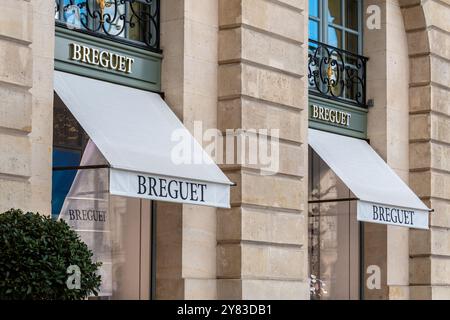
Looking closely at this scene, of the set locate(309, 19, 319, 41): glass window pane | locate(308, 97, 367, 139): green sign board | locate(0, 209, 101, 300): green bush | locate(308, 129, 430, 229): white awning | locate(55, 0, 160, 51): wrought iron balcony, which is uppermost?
locate(309, 19, 319, 41): glass window pane

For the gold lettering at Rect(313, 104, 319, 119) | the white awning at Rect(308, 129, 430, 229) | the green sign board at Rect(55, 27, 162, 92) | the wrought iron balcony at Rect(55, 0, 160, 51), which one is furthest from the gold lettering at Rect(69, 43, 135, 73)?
the gold lettering at Rect(313, 104, 319, 119)

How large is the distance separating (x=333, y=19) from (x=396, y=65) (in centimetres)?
159

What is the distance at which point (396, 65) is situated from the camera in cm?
2066

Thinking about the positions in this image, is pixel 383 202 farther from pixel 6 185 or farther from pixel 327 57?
pixel 6 185

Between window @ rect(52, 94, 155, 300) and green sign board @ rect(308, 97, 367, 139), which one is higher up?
green sign board @ rect(308, 97, 367, 139)

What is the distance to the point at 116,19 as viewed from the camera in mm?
15227

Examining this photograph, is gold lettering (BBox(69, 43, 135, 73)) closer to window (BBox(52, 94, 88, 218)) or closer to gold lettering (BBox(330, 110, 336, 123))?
window (BBox(52, 94, 88, 218))

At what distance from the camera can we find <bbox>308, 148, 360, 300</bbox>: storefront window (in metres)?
19.1

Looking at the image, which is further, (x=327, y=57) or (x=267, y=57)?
(x=327, y=57)

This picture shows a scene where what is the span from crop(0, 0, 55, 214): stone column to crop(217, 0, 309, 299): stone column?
3.48 m

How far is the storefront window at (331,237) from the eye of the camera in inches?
754
